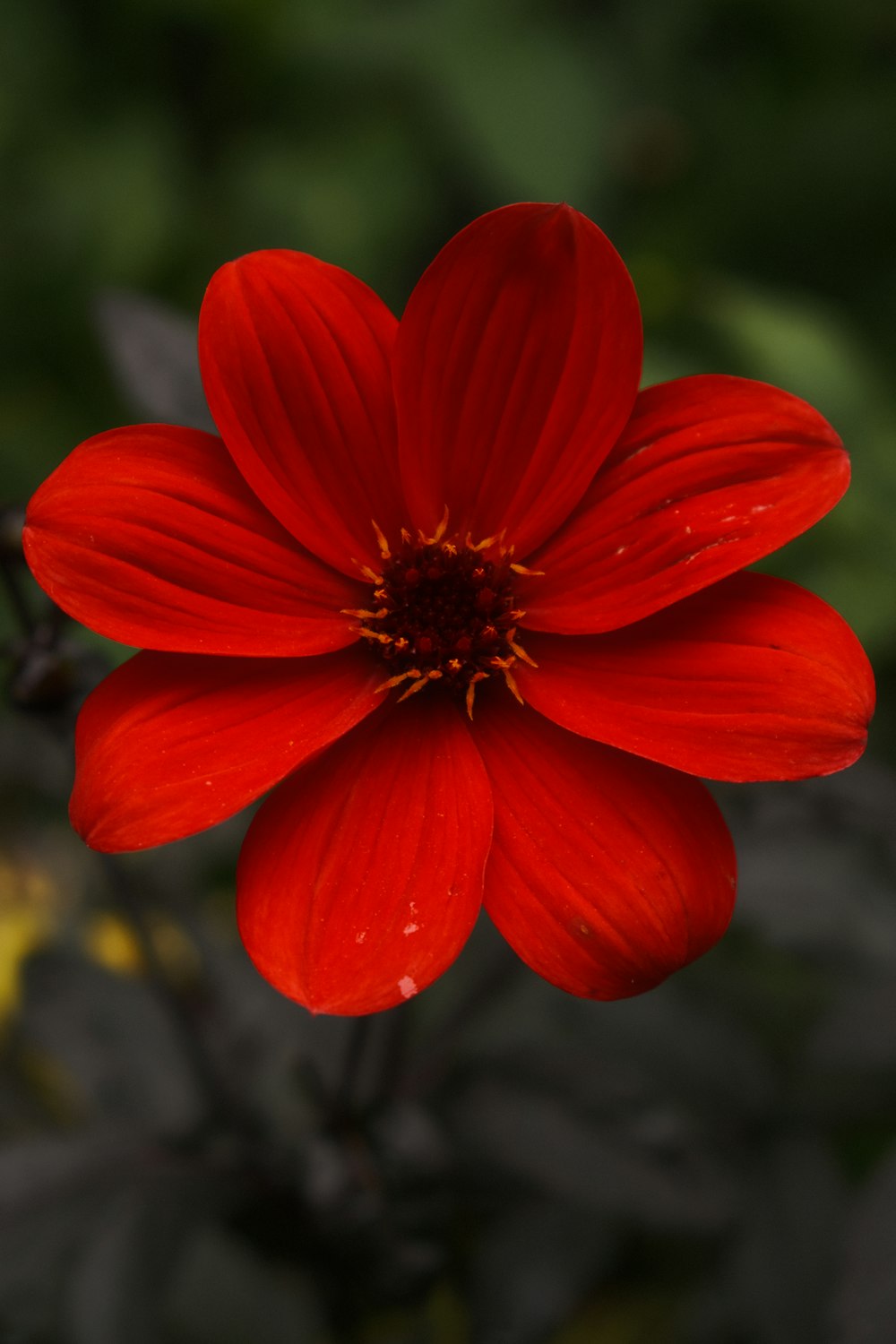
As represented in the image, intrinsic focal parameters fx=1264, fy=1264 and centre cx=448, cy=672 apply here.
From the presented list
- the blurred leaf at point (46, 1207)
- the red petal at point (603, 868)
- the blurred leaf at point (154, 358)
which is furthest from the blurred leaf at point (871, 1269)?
the blurred leaf at point (154, 358)

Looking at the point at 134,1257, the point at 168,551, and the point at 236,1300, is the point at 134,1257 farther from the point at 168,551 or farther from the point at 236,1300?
the point at 168,551

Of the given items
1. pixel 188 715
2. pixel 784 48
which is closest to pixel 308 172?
pixel 784 48

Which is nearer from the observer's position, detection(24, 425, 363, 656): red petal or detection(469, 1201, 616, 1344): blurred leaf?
detection(24, 425, 363, 656): red petal

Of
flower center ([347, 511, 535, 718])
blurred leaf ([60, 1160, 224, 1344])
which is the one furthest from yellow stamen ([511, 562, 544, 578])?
blurred leaf ([60, 1160, 224, 1344])

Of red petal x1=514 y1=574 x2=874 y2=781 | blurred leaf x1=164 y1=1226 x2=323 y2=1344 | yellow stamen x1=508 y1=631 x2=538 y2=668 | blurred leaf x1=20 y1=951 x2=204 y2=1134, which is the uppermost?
red petal x1=514 y1=574 x2=874 y2=781

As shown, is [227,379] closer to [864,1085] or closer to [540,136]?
[864,1085]

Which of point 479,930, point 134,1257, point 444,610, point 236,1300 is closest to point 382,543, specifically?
point 444,610

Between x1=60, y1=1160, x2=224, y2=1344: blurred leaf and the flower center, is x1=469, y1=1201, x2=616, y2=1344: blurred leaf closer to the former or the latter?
x1=60, y1=1160, x2=224, y2=1344: blurred leaf
